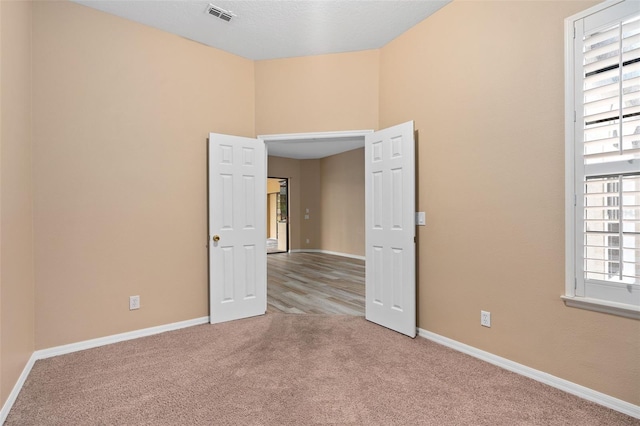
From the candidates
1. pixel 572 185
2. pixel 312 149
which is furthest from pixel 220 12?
pixel 312 149

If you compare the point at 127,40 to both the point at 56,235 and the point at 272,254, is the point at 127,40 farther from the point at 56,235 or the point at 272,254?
the point at 272,254

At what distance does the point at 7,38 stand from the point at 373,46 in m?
3.06

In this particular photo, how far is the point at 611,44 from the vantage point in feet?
5.93

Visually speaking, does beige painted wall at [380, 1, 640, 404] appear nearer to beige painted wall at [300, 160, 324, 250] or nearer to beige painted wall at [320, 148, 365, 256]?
beige painted wall at [320, 148, 365, 256]

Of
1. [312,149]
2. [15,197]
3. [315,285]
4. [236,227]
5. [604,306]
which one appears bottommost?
[315,285]

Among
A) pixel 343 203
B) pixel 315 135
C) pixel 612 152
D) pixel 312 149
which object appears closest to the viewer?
pixel 612 152

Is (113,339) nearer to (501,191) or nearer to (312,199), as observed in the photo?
(501,191)

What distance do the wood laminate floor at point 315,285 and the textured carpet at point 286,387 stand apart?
100 cm

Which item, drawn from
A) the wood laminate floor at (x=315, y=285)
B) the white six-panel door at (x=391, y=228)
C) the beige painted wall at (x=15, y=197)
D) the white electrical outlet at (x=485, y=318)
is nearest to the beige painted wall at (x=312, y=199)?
the wood laminate floor at (x=315, y=285)

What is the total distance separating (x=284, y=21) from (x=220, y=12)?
0.59 m

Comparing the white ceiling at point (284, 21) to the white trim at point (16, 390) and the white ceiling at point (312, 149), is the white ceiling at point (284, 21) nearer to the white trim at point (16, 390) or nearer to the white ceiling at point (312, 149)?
the white trim at point (16, 390)

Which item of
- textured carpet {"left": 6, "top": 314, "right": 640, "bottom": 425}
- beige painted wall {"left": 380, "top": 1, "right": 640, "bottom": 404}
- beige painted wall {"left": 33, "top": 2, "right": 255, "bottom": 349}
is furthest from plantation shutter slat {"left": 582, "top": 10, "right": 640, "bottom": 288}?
beige painted wall {"left": 33, "top": 2, "right": 255, "bottom": 349}

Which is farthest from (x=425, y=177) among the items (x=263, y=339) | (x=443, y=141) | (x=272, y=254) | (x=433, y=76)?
(x=272, y=254)

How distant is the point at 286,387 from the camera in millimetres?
2057
